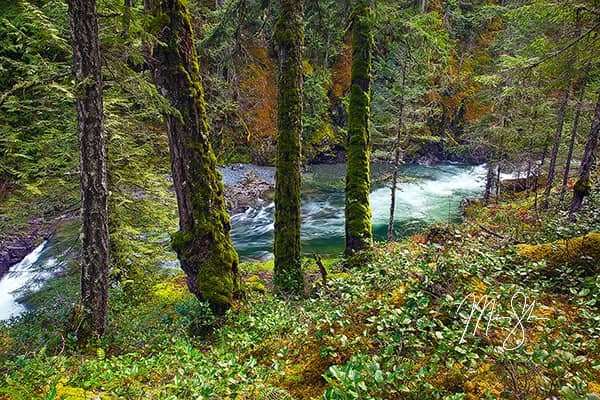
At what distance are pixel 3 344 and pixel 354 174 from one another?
316 inches

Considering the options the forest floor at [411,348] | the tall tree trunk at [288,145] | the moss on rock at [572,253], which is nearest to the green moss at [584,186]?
the forest floor at [411,348]

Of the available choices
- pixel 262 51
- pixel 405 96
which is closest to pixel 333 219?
pixel 405 96

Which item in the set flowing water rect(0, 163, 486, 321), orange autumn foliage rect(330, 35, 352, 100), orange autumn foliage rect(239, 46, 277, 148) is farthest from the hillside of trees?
orange autumn foliage rect(330, 35, 352, 100)

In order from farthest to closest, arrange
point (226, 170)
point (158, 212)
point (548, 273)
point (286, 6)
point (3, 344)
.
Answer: point (226, 170) → point (158, 212) → point (286, 6) → point (3, 344) → point (548, 273)

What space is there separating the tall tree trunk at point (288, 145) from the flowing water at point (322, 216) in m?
4.15

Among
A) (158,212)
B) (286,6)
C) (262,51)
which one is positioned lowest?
(158,212)

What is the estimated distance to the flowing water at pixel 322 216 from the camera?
40.4 feet

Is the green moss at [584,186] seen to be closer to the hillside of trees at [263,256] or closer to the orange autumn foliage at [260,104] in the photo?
the hillside of trees at [263,256]

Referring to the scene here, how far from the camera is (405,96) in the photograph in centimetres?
1288

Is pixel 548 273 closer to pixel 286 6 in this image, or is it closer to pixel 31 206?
pixel 286 6

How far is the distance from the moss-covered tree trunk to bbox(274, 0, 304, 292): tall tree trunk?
1.83 metres

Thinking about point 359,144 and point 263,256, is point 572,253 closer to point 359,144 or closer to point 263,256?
point 359,144

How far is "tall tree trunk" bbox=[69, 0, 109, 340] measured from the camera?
4031 millimetres

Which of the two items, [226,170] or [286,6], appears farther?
[226,170]
